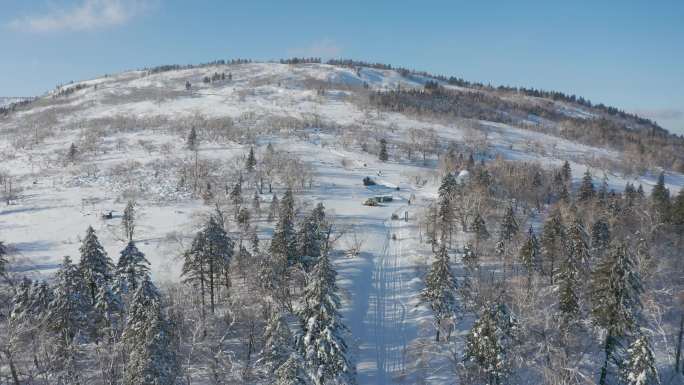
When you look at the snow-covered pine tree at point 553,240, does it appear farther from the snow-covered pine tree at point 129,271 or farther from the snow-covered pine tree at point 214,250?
the snow-covered pine tree at point 129,271

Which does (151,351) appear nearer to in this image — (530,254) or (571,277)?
(571,277)

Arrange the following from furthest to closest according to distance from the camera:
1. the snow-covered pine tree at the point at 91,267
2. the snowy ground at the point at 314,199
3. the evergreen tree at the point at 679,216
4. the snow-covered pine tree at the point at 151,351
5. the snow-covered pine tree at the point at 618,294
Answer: the evergreen tree at the point at 679,216
the snowy ground at the point at 314,199
the snow-covered pine tree at the point at 91,267
the snow-covered pine tree at the point at 618,294
the snow-covered pine tree at the point at 151,351

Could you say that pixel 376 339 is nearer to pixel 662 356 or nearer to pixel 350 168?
pixel 662 356

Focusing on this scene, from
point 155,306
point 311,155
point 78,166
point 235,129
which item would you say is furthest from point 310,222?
point 235,129

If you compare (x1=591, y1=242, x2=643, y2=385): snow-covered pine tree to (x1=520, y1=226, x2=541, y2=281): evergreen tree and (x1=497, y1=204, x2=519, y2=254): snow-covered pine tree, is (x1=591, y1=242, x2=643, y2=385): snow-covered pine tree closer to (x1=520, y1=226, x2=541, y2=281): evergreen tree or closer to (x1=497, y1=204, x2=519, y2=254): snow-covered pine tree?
(x1=520, y1=226, x2=541, y2=281): evergreen tree

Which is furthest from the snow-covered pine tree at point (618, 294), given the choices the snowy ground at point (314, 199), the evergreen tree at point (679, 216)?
the evergreen tree at point (679, 216)

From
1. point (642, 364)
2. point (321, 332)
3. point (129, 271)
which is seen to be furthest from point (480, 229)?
point (129, 271)
